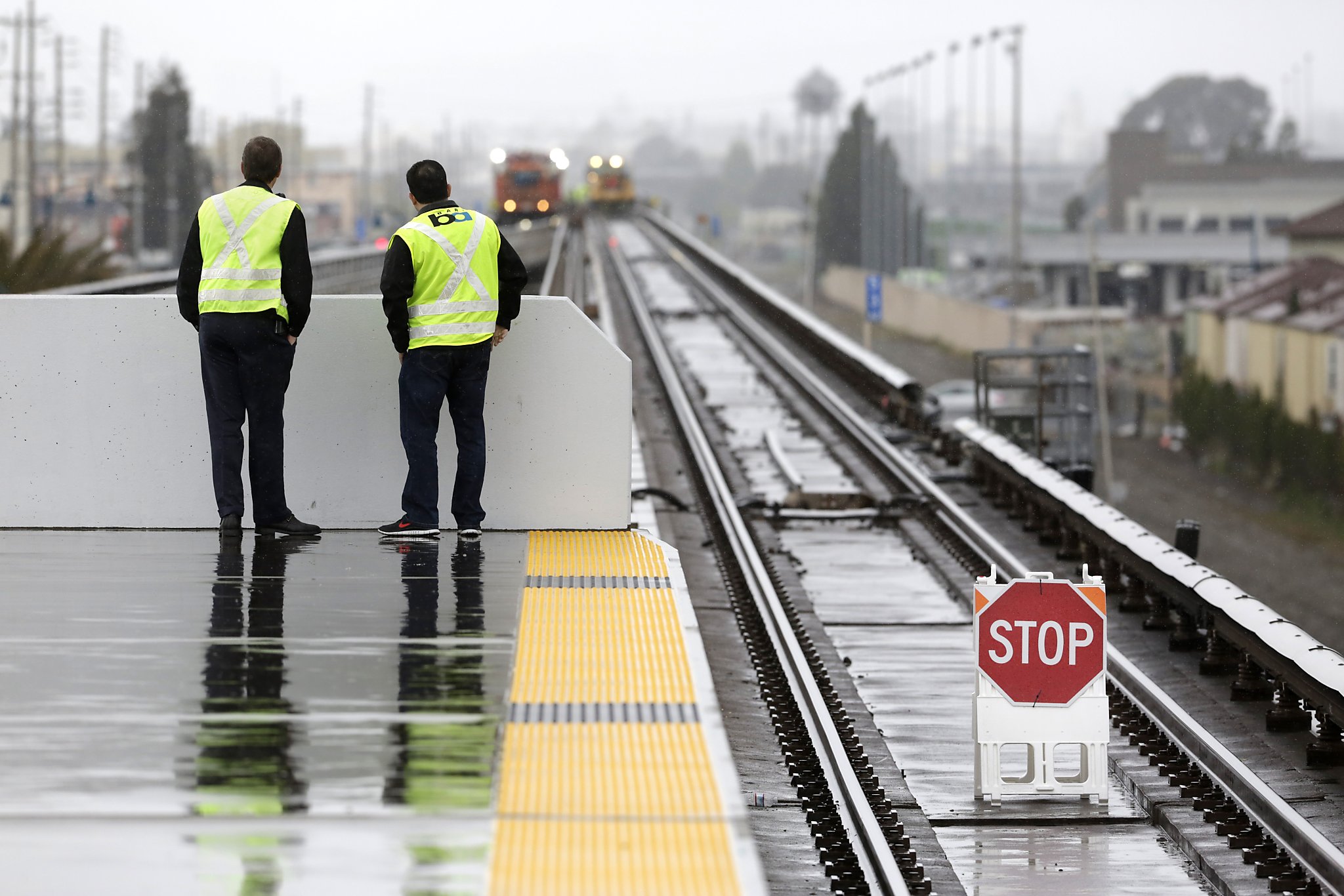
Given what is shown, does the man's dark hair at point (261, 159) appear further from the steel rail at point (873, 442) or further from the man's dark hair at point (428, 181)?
the steel rail at point (873, 442)

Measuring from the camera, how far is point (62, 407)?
32.0ft

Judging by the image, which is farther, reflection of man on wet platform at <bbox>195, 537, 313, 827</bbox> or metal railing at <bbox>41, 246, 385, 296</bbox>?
metal railing at <bbox>41, 246, 385, 296</bbox>

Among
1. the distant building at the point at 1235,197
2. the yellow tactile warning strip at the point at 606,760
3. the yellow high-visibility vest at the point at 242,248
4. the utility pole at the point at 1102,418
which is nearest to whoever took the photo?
the yellow tactile warning strip at the point at 606,760

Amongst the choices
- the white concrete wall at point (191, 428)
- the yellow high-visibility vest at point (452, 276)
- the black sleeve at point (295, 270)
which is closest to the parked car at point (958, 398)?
the white concrete wall at point (191, 428)

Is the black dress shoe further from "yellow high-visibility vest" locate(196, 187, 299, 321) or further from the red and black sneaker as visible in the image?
"yellow high-visibility vest" locate(196, 187, 299, 321)

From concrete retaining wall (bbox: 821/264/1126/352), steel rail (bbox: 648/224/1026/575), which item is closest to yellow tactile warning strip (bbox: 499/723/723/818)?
steel rail (bbox: 648/224/1026/575)

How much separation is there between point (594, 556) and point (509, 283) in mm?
1293

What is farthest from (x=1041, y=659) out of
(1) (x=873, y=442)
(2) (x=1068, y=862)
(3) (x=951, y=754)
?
(1) (x=873, y=442)

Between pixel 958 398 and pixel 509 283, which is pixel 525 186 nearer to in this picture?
pixel 958 398

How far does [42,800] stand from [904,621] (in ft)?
24.4

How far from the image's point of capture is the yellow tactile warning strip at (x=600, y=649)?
642cm

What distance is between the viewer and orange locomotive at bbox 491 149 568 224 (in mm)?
77812

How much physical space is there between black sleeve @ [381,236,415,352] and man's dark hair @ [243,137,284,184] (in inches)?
23.7

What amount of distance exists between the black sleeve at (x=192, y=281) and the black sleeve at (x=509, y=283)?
1325 mm
